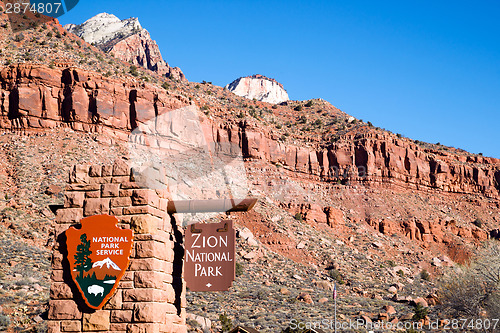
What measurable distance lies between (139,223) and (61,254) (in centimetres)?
140

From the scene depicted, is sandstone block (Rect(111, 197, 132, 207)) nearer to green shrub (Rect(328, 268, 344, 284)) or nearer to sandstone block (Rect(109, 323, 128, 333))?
sandstone block (Rect(109, 323, 128, 333))

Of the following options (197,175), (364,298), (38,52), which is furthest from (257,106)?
(364,298)

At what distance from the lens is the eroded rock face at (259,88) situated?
18088 cm

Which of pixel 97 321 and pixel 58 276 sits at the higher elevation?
pixel 58 276

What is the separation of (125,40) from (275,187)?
8550cm

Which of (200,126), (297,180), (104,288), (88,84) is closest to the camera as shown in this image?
(104,288)

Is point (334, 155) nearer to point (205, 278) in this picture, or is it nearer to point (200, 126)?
point (200, 126)

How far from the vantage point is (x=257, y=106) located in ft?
281

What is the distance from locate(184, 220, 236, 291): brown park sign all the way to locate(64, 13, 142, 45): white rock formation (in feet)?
444

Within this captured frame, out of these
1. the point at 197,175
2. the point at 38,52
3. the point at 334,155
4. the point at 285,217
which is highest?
the point at 38,52

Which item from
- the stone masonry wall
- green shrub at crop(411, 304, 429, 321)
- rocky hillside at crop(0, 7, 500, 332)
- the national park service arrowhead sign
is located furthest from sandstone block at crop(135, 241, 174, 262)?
green shrub at crop(411, 304, 429, 321)

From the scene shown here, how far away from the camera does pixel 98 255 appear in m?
8.48

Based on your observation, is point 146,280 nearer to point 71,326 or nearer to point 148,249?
point 148,249

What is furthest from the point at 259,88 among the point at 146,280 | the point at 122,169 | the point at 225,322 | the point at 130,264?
the point at 146,280
